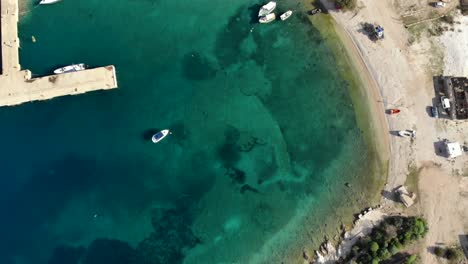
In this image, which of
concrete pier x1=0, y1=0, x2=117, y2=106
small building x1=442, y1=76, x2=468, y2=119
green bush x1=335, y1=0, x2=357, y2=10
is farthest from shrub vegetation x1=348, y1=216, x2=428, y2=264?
concrete pier x1=0, y1=0, x2=117, y2=106

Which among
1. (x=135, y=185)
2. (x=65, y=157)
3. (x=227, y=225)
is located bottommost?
(x=227, y=225)

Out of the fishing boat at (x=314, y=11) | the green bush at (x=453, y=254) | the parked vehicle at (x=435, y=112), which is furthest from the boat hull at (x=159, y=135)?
the green bush at (x=453, y=254)

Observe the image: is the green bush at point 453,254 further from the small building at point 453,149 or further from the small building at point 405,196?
the small building at point 453,149

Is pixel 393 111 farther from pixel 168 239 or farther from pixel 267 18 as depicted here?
pixel 168 239

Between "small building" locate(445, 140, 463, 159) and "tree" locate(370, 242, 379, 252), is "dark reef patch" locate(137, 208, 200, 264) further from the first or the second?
"small building" locate(445, 140, 463, 159)

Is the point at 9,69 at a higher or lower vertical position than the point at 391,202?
higher

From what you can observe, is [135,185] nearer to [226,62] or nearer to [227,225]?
[227,225]

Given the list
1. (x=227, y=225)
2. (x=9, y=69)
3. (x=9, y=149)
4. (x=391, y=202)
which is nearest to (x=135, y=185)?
(x=227, y=225)
